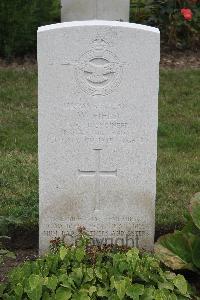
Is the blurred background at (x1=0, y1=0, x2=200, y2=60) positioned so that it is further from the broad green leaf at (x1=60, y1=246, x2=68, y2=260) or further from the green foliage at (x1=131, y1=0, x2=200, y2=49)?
the broad green leaf at (x1=60, y1=246, x2=68, y2=260)

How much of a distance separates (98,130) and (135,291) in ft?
3.59

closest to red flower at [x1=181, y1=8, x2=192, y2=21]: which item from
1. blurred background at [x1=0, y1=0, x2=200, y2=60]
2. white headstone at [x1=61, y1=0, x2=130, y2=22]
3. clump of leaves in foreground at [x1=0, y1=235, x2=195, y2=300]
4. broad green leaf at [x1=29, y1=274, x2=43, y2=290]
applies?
blurred background at [x1=0, y1=0, x2=200, y2=60]

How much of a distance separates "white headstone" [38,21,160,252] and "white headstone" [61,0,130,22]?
240 inches

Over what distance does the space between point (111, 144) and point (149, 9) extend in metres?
6.64

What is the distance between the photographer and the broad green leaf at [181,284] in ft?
13.7

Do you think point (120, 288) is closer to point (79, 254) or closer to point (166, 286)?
point (166, 286)

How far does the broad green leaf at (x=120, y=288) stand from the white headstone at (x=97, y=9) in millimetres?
7003

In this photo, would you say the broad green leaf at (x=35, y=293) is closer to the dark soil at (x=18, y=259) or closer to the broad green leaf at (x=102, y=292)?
the broad green leaf at (x=102, y=292)

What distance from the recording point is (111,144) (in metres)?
4.72

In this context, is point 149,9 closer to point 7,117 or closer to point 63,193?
point 7,117

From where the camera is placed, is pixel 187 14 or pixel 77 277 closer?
pixel 77 277

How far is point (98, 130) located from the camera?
15.4 feet

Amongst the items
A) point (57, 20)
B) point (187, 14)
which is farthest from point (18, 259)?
point (57, 20)

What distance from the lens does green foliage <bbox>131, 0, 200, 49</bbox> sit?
34.5ft
